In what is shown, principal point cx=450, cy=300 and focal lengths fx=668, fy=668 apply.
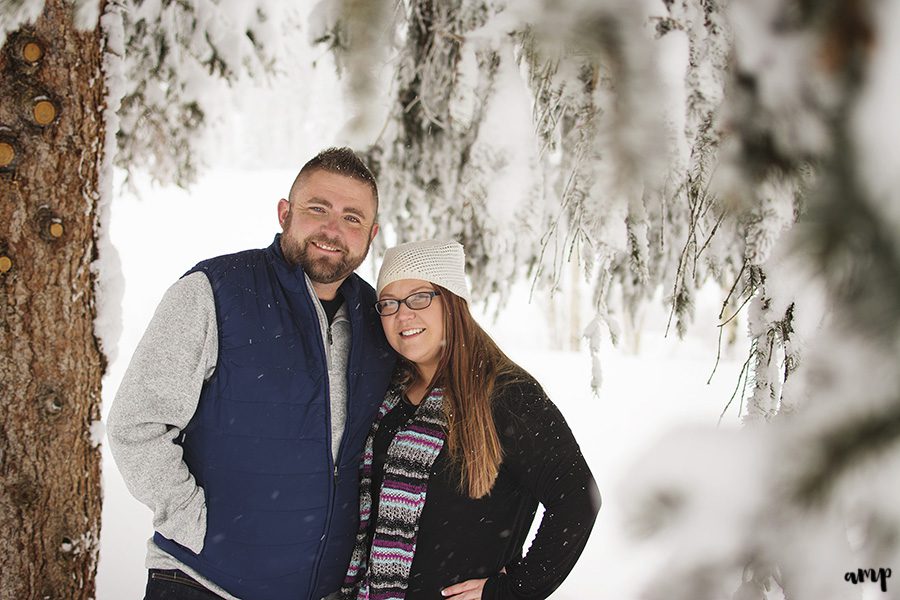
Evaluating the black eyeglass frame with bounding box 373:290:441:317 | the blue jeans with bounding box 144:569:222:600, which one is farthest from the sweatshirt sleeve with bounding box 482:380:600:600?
the blue jeans with bounding box 144:569:222:600

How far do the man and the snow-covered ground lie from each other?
0.78 meters

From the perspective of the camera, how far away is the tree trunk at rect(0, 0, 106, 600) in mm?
2064

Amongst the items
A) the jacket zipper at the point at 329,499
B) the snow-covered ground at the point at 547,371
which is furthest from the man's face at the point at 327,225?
the snow-covered ground at the point at 547,371

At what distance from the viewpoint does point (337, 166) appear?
209 centimetres

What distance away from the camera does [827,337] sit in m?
0.47

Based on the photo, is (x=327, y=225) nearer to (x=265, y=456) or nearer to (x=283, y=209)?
(x=283, y=209)

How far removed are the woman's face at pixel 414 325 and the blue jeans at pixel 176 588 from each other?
845mm

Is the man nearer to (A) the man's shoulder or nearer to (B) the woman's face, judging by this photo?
(A) the man's shoulder

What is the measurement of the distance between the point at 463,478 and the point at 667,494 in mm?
1366

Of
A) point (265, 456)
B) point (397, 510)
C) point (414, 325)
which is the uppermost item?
point (414, 325)

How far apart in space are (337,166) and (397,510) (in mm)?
1050

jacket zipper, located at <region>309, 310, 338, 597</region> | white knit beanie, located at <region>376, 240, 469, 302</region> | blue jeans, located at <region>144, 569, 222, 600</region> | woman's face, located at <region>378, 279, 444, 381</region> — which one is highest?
white knit beanie, located at <region>376, 240, 469, 302</region>

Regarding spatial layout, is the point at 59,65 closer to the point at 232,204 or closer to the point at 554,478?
the point at 554,478

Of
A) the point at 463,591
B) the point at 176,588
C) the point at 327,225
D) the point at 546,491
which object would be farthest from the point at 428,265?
the point at 176,588
